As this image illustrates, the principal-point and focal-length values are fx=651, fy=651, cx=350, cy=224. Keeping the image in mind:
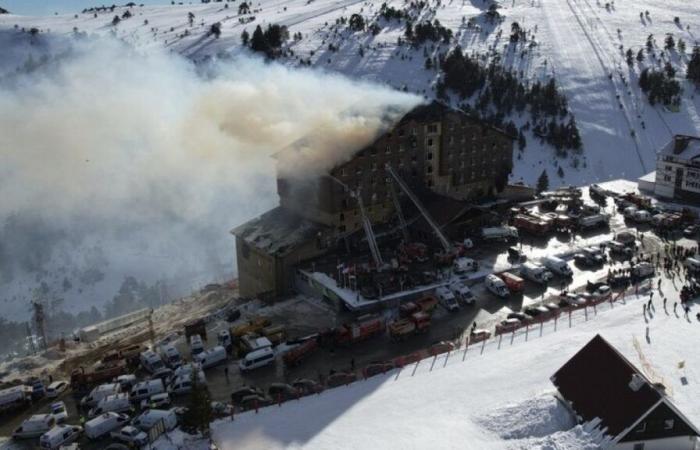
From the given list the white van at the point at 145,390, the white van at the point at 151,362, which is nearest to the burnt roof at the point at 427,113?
the white van at the point at 151,362

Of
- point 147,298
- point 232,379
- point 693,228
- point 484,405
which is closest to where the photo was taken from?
point 484,405

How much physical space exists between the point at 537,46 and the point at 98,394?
125925mm

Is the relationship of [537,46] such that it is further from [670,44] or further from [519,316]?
[519,316]

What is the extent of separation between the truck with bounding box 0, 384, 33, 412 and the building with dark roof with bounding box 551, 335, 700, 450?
29.1 metres

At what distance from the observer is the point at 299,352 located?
3894 cm

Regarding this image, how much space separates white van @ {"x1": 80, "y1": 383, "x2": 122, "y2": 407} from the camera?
35.5m

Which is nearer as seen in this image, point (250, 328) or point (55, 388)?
point (55, 388)

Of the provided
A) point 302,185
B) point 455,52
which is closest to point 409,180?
point 302,185

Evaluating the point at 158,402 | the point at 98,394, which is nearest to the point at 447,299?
the point at 158,402

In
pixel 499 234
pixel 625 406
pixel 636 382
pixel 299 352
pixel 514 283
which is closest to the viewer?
pixel 625 406

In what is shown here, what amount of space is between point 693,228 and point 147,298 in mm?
74583

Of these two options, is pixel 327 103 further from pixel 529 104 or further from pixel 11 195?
pixel 11 195

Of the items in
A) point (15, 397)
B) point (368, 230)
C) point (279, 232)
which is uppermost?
point (368, 230)

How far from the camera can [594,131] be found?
106 m
